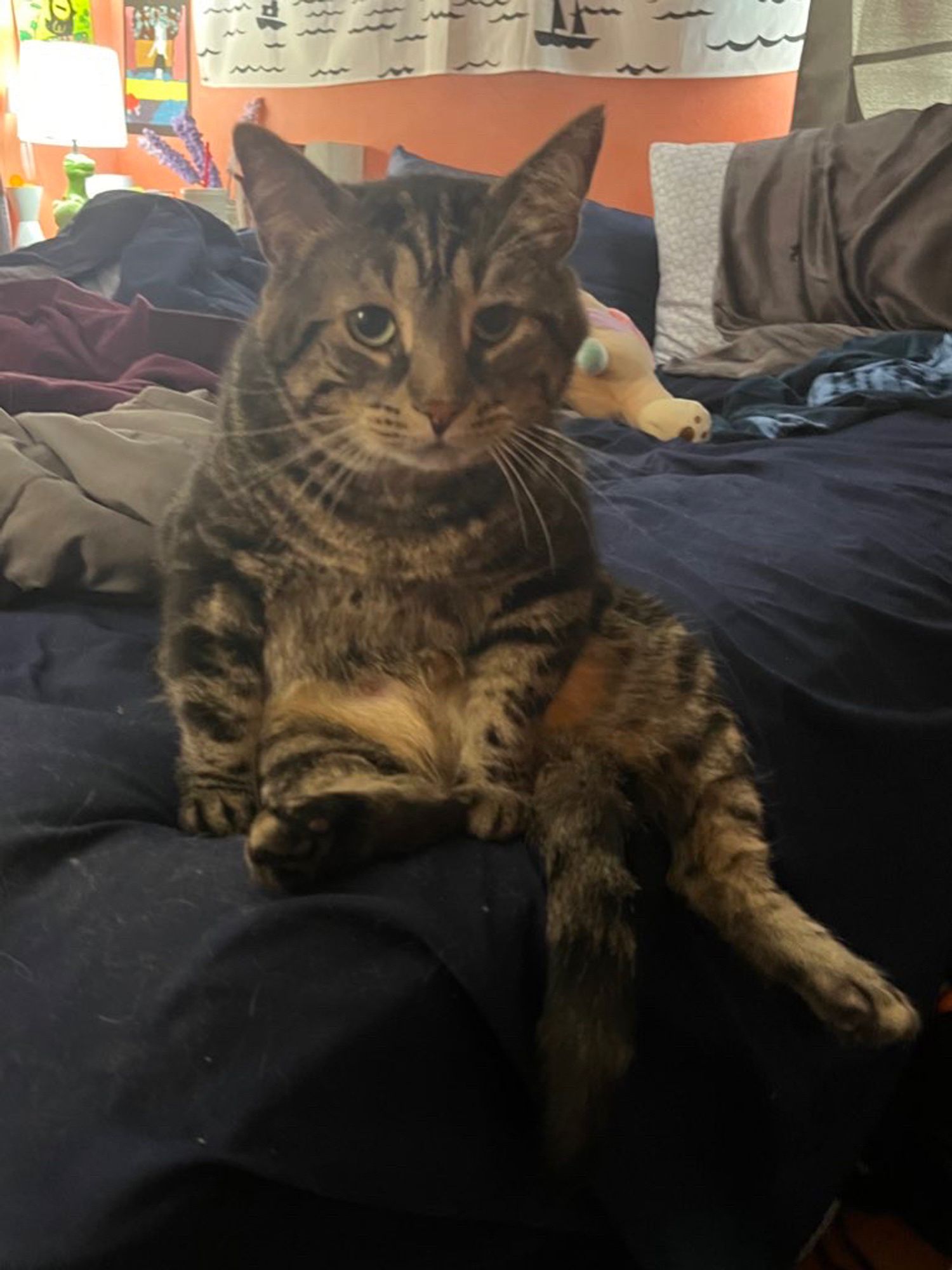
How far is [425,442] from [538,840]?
0.28 metres

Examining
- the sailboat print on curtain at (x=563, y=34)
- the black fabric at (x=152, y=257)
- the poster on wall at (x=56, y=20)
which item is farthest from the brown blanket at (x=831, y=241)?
the poster on wall at (x=56, y=20)

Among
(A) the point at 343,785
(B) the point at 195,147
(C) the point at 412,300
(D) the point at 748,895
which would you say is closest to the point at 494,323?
(C) the point at 412,300

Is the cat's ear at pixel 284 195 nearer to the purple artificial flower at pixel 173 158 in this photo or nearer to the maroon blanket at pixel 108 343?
the maroon blanket at pixel 108 343

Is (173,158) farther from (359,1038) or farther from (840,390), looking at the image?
(359,1038)

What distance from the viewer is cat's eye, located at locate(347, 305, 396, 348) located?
2.35 feet

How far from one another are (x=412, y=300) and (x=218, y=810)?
0.38 m

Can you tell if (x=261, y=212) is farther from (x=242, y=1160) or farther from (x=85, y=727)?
(x=242, y=1160)

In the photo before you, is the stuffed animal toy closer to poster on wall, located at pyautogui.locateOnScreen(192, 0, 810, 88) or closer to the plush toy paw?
the plush toy paw

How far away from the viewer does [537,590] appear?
780 millimetres

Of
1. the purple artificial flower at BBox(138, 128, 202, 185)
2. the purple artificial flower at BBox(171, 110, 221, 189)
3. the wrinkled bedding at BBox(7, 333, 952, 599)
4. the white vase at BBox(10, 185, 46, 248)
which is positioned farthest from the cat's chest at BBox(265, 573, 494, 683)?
the white vase at BBox(10, 185, 46, 248)

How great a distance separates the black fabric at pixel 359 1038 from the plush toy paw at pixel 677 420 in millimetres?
900

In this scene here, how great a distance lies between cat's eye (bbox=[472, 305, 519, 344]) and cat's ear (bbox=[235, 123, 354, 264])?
0.12 m

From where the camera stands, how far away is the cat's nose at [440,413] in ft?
2.29

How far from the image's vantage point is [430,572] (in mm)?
761
